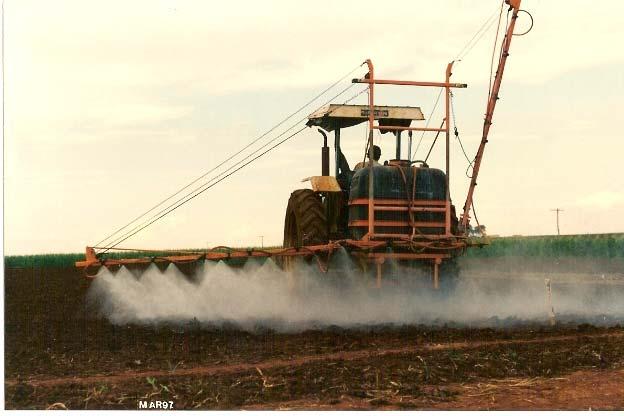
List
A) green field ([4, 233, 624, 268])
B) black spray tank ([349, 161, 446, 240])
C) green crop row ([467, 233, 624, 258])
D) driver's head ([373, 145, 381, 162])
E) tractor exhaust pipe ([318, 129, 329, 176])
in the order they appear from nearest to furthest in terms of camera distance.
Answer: black spray tank ([349, 161, 446, 240]), driver's head ([373, 145, 381, 162]), tractor exhaust pipe ([318, 129, 329, 176]), green field ([4, 233, 624, 268]), green crop row ([467, 233, 624, 258])

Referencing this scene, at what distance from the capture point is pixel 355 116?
13.1 metres

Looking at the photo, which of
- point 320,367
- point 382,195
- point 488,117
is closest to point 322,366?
point 320,367

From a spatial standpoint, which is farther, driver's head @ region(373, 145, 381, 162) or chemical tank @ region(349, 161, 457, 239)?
driver's head @ region(373, 145, 381, 162)

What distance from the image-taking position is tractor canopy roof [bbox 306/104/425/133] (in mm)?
13141

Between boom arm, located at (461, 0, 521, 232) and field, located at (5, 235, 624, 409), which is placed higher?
boom arm, located at (461, 0, 521, 232)

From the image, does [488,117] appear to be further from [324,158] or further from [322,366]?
[322,366]

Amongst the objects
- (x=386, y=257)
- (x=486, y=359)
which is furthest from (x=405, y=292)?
(x=486, y=359)

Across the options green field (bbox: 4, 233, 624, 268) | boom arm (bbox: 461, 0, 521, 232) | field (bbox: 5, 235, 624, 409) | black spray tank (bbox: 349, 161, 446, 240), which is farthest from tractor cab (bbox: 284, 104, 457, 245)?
green field (bbox: 4, 233, 624, 268)

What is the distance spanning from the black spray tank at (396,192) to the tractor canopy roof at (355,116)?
1059mm

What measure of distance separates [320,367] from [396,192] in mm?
4002

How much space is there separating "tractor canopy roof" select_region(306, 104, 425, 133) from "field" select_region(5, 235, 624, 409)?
3.38 metres

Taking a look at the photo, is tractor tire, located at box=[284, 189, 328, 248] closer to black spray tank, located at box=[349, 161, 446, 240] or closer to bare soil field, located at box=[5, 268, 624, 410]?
black spray tank, located at box=[349, 161, 446, 240]

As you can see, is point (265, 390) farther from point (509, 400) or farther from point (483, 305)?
point (483, 305)

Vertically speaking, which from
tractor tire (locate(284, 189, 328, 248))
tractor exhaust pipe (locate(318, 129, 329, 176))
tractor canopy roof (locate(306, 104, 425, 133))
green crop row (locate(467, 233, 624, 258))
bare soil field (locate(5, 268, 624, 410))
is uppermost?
tractor canopy roof (locate(306, 104, 425, 133))
